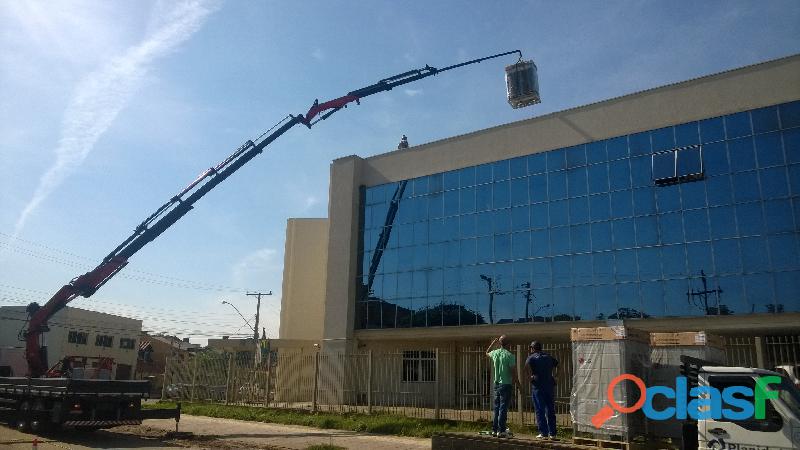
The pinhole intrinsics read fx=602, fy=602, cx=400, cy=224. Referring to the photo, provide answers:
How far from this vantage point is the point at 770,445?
7.15 meters

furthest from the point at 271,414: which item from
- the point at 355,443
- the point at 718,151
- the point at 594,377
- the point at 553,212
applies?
the point at 718,151

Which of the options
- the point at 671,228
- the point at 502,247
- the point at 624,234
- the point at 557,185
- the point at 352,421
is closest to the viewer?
the point at 352,421

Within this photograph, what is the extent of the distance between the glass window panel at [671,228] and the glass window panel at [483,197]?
25.6ft

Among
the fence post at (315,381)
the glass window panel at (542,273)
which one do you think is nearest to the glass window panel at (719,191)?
the glass window panel at (542,273)

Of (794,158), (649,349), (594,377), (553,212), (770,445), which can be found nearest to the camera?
(770,445)

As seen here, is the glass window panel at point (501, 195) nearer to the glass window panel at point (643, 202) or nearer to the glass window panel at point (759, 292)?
the glass window panel at point (643, 202)

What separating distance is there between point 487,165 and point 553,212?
4.41 meters

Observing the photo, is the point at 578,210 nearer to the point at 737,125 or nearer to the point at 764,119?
the point at 737,125

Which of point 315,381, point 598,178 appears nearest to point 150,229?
point 315,381

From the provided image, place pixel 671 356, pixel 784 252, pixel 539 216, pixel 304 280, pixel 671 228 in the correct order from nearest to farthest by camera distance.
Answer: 1. pixel 671 356
2. pixel 784 252
3. pixel 671 228
4. pixel 539 216
5. pixel 304 280

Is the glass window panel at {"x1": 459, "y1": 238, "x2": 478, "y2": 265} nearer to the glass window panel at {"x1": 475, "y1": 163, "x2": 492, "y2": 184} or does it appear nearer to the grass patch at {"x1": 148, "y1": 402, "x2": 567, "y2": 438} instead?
the glass window panel at {"x1": 475, "y1": 163, "x2": 492, "y2": 184}

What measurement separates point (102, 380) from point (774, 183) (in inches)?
893

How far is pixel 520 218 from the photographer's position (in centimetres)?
2745

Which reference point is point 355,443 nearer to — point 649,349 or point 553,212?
point 649,349
